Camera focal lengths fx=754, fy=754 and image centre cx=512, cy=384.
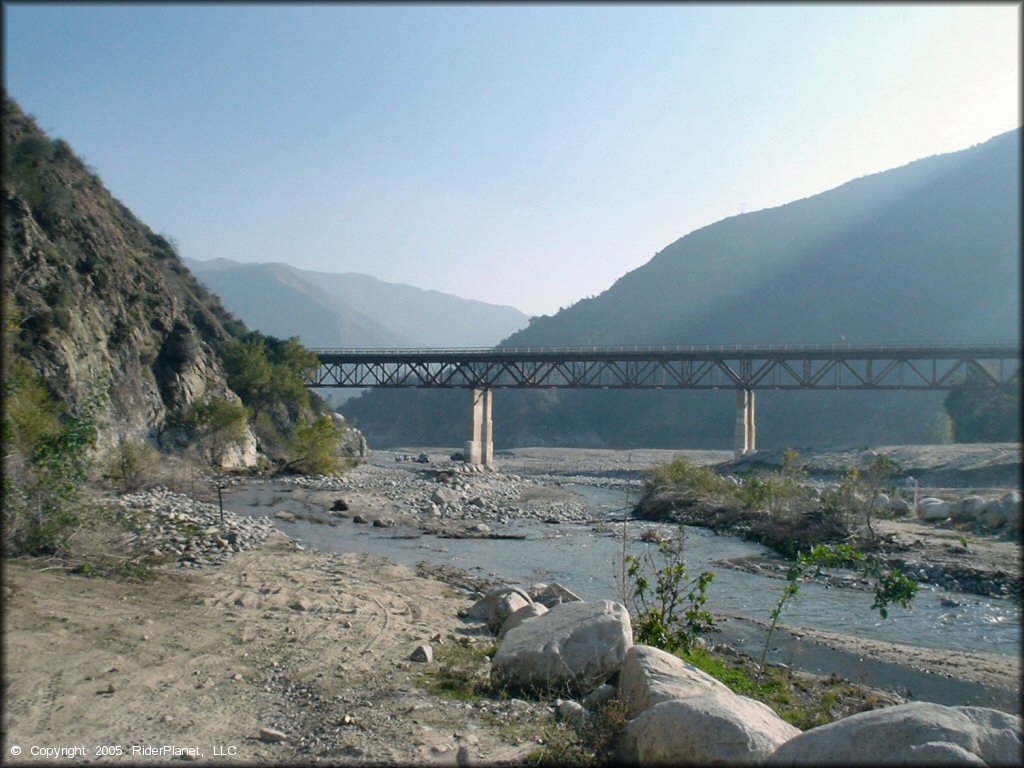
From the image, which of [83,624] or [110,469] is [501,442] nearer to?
[110,469]

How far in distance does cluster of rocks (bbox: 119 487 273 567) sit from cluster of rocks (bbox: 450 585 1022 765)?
27.7ft

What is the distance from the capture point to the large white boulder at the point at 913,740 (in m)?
5.22

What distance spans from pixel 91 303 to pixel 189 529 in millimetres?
24063

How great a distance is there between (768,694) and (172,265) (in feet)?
197

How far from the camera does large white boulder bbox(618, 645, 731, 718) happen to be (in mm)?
7316

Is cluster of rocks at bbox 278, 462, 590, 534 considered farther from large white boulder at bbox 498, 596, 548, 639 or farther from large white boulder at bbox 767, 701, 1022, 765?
large white boulder at bbox 767, 701, 1022, 765

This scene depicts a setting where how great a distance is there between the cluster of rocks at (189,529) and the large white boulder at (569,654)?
8.02 m

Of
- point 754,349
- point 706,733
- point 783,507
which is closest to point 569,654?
point 706,733

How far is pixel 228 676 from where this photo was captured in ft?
28.1

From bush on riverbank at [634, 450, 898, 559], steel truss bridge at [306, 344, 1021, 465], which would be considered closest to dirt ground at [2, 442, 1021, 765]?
bush on riverbank at [634, 450, 898, 559]

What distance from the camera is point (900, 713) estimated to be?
5.61 metres

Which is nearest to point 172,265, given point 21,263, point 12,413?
point 21,263

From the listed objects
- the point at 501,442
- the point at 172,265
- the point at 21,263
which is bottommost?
the point at 501,442

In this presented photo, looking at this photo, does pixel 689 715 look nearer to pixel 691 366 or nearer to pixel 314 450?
pixel 314 450
